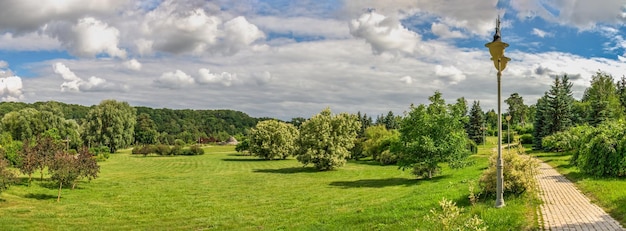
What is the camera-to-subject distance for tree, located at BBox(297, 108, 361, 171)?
155 ft

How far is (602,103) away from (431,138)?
33826mm

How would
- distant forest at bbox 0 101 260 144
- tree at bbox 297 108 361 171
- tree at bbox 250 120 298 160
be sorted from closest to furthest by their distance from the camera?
tree at bbox 297 108 361 171
tree at bbox 250 120 298 160
distant forest at bbox 0 101 260 144

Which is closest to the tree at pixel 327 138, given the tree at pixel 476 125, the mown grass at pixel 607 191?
the mown grass at pixel 607 191

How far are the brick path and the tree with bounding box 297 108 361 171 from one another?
95.2ft

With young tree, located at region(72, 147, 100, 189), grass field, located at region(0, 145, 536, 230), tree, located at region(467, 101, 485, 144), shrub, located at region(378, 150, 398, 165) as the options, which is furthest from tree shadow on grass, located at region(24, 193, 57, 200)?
tree, located at region(467, 101, 485, 144)

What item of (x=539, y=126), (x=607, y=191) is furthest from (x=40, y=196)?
(x=539, y=126)

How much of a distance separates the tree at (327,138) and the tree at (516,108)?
77.8m

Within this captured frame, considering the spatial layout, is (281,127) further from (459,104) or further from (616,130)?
(616,130)

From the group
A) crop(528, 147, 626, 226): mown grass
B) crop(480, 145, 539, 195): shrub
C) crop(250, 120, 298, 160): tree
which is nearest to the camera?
crop(528, 147, 626, 226): mown grass

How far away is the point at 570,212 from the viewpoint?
13.4 meters

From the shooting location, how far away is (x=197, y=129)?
164m

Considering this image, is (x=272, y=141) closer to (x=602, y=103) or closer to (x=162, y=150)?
(x=162, y=150)

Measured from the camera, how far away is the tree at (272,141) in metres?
70.8

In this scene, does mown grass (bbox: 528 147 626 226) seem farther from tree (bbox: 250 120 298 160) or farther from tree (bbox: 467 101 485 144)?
tree (bbox: 467 101 485 144)
